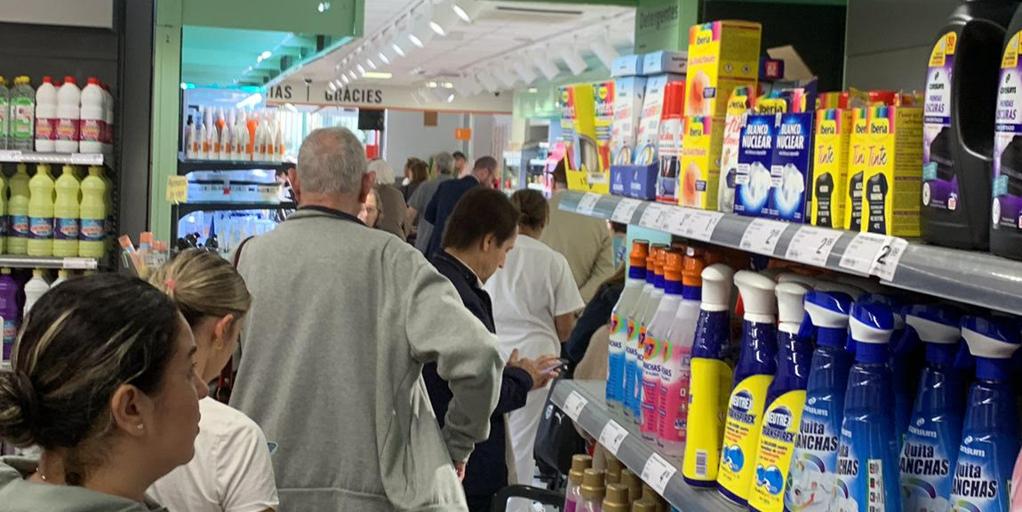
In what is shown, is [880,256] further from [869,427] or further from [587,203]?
[587,203]

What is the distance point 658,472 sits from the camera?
8.00 feet

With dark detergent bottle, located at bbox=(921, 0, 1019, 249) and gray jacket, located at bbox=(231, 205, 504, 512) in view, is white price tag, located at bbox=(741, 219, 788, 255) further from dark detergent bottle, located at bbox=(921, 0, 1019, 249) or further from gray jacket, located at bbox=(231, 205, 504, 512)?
gray jacket, located at bbox=(231, 205, 504, 512)

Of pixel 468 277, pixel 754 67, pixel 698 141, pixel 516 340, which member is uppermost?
pixel 754 67

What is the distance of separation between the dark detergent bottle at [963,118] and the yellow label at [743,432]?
51cm

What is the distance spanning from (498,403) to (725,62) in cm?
167

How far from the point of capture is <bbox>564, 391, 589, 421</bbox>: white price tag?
312 cm

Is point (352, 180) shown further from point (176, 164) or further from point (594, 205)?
point (176, 164)

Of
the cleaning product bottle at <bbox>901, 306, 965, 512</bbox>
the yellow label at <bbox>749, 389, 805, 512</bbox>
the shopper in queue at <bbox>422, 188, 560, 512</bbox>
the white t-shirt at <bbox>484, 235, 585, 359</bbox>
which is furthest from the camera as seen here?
the white t-shirt at <bbox>484, 235, 585, 359</bbox>

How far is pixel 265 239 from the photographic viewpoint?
3.45m

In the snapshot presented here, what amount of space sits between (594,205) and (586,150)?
1.31 feet

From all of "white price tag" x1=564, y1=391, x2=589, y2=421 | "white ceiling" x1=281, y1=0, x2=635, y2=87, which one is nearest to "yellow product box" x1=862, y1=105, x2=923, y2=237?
"white price tag" x1=564, y1=391, x2=589, y2=421

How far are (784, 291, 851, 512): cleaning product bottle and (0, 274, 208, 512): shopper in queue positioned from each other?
93 cm

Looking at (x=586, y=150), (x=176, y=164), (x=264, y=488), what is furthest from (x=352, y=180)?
(x=176, y=164)

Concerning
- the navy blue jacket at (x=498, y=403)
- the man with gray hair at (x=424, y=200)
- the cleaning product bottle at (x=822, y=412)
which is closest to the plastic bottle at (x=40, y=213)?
the navy blue jacket at (x=498, y=403)
